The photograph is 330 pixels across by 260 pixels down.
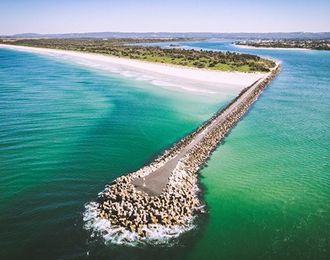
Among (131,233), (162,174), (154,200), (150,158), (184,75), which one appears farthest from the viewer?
(184,75)

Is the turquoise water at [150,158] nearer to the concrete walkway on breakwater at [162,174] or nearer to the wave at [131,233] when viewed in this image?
the wave at [131,233]

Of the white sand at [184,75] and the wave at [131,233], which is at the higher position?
the wave at [131,233]

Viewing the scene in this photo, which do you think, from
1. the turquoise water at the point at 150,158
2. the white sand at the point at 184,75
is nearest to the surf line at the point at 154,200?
the turquoise water at the point at 150,158

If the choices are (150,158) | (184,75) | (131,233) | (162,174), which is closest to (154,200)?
(131,233)

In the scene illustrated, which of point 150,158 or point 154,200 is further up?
point 154,200

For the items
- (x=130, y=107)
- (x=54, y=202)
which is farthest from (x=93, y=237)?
(x=130, y=107)

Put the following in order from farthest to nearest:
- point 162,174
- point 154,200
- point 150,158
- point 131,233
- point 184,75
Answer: point 184,75, point 150,158, point 162,174, point 154,200, point 131,233

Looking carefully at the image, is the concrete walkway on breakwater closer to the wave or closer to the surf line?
the surf line

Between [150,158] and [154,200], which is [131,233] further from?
[150,158]
